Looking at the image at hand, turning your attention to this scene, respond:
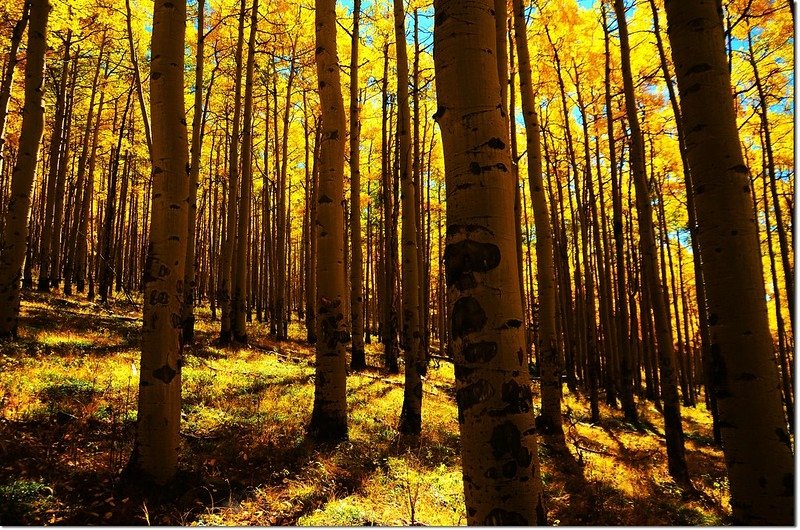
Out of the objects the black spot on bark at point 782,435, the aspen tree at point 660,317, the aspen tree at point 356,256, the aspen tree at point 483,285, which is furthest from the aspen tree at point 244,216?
the black spot on bark at point 782,435

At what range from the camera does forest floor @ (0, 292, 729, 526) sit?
3602 millimetres

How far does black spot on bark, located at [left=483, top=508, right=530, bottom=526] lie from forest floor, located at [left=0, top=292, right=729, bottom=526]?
2.11m

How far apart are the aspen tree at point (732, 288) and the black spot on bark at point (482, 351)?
3.63 feet

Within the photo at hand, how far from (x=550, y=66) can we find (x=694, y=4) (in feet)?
33.8

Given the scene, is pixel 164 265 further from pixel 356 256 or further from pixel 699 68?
pixel 356 256

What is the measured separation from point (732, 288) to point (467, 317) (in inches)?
54.8

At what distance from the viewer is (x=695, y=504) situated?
558cm

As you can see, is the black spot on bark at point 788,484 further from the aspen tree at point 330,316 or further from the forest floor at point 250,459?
the aspen tree at point 330,316

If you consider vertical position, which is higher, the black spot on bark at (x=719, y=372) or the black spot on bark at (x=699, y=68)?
the black spot on bark at (x=699, y=68)

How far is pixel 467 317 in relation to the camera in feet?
5.11

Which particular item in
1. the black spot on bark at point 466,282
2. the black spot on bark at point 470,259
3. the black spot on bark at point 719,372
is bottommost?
the black spot on bark at point 719,372

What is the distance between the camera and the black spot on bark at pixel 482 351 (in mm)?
1528

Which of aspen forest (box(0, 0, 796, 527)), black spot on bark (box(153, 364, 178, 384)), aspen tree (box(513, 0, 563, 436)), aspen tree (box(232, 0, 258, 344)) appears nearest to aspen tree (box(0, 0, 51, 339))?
aspen forest (box(0, 0, 796, 527))

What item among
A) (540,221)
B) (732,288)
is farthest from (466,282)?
(540,221)
